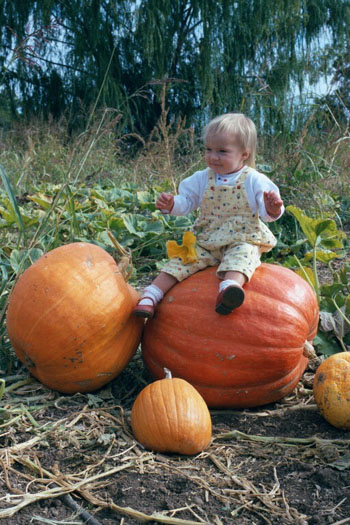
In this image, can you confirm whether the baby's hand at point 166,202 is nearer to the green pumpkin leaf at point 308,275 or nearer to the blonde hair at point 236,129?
the blonde hair at point 236,129

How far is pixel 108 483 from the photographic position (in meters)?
1.63

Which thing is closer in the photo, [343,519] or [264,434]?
[343,519]

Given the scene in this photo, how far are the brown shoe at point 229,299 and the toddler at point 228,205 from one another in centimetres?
19

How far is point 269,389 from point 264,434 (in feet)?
0.74

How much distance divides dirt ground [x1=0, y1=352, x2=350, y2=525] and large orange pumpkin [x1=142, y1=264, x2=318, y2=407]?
0.12 m

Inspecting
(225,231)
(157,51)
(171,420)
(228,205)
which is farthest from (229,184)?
(157,51)

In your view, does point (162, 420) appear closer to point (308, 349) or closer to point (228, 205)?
point (308, 349)

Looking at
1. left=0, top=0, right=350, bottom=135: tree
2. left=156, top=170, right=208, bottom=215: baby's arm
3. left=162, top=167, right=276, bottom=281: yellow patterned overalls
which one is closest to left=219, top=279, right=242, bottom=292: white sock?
left=162, top=167, right=276, bottom=281: yellow patterned overalls

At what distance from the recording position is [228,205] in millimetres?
2471

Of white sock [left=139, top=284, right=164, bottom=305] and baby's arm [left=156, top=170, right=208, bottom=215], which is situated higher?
baby's arm [left=156, top=170, right=208, bottom=215]

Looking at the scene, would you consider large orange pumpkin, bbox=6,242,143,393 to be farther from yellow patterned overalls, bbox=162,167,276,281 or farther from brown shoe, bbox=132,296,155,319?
yellow patterned overalls, bbox=162,167,276,281

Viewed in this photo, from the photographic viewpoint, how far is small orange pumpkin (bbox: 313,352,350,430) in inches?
77.7

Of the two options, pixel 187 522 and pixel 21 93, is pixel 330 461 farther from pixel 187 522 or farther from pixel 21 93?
pixel 21 93

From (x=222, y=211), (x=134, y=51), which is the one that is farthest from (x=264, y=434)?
(x=134, y=51)
